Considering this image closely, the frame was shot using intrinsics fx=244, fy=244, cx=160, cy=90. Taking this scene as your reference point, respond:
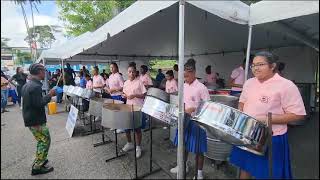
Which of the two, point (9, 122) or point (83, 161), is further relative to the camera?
point (9, 122)

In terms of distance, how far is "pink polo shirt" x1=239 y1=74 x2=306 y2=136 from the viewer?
4.65 feet

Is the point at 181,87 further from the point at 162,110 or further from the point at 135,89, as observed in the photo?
the point at 135,89

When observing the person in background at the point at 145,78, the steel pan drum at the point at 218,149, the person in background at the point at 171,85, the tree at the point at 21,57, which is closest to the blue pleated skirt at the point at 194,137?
the steel pan drum at the point at 218,149

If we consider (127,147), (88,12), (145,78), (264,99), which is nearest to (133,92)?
(127,147)

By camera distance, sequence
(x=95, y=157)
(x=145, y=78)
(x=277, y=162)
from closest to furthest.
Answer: (x=277, y=162) < (x=95, y=157) < (x=145, y=78)

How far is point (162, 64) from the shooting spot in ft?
44.2

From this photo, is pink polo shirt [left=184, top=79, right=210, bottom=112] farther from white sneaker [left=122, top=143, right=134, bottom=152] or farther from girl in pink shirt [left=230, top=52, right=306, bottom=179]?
white sneaker [left=122, top=143, right=134, bottom=152]

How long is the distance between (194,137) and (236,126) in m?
0.69

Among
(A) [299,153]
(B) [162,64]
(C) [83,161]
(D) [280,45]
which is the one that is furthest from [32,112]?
(B) [162,64]

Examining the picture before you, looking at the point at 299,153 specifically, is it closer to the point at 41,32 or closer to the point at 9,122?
the point at 9,122

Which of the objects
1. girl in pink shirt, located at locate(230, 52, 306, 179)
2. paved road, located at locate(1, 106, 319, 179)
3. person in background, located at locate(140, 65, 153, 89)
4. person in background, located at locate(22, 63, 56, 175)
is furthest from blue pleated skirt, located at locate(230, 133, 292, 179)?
person in background, located at locate(140, 65, 153, 89)

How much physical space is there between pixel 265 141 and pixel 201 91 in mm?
826

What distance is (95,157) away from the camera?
2.93m

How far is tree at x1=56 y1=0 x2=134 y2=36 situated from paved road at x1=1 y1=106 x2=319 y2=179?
969cm
